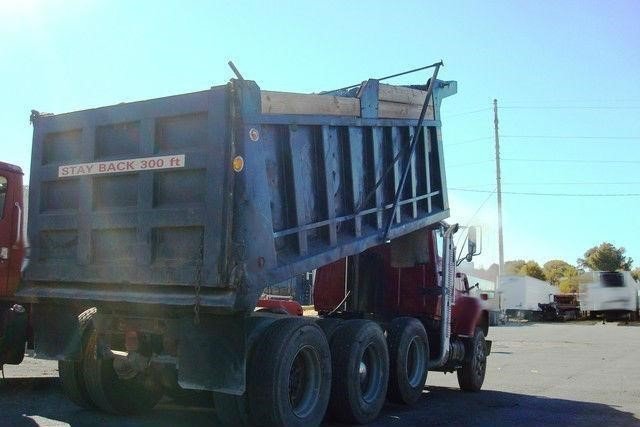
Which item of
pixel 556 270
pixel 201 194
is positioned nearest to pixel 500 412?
pixel 201 194

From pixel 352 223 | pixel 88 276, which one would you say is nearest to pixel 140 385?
pixel 88 276

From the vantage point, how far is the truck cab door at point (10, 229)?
863 cm

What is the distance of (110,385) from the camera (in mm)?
7617

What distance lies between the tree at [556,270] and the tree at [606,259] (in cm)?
245

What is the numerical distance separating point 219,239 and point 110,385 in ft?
9.38

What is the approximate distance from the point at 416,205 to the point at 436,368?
257cm

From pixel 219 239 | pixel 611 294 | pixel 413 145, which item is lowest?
pixel 611 294

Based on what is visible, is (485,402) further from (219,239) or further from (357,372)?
(219,239)

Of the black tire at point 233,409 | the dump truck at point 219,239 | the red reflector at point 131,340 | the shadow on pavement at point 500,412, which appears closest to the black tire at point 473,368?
the shadow on pavement at point 500,412

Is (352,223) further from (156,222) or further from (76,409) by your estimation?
(76,409)

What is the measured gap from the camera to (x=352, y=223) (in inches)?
300

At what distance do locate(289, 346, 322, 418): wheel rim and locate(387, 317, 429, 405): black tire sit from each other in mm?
1949

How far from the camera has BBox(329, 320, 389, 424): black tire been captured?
7.19m

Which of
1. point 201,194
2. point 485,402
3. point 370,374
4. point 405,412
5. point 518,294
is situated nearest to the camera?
point 201,194
